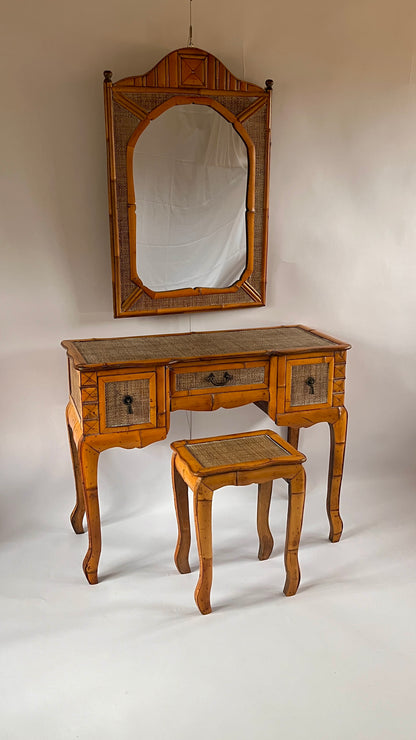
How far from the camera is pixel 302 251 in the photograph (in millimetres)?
2885

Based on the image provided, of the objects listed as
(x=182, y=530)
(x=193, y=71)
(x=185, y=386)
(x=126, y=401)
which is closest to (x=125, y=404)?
(x=126, y=401)

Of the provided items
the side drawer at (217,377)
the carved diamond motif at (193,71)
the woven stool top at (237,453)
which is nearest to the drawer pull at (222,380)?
the side drawer at (217,377)

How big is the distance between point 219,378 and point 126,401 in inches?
13.3

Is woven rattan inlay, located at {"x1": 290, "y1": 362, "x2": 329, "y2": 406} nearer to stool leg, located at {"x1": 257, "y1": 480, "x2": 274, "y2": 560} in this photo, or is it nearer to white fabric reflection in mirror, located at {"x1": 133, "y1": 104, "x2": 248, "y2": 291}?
stool leg, located at {"x1": 257, "y1": 480, "x2": 274, "y2": 560}

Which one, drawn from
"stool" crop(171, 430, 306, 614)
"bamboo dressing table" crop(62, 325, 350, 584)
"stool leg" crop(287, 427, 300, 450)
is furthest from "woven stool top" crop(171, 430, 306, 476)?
"stool leg" crop(287, 427, 300, 450)

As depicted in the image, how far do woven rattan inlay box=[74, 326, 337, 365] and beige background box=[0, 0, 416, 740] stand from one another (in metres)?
0.15

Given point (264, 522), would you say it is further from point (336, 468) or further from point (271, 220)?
point (271, 220)

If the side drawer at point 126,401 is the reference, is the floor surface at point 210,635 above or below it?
below

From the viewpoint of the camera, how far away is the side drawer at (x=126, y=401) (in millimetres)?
2266

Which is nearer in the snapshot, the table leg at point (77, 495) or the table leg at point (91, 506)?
the table leg at point (91, 506)

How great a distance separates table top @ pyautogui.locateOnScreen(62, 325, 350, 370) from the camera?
2309 mm

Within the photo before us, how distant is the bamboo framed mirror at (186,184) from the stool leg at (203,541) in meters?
0.85

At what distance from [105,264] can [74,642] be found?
1355mm

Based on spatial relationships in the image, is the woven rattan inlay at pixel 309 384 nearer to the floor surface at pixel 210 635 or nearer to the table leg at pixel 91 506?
the floor surface at pixel 210 635
